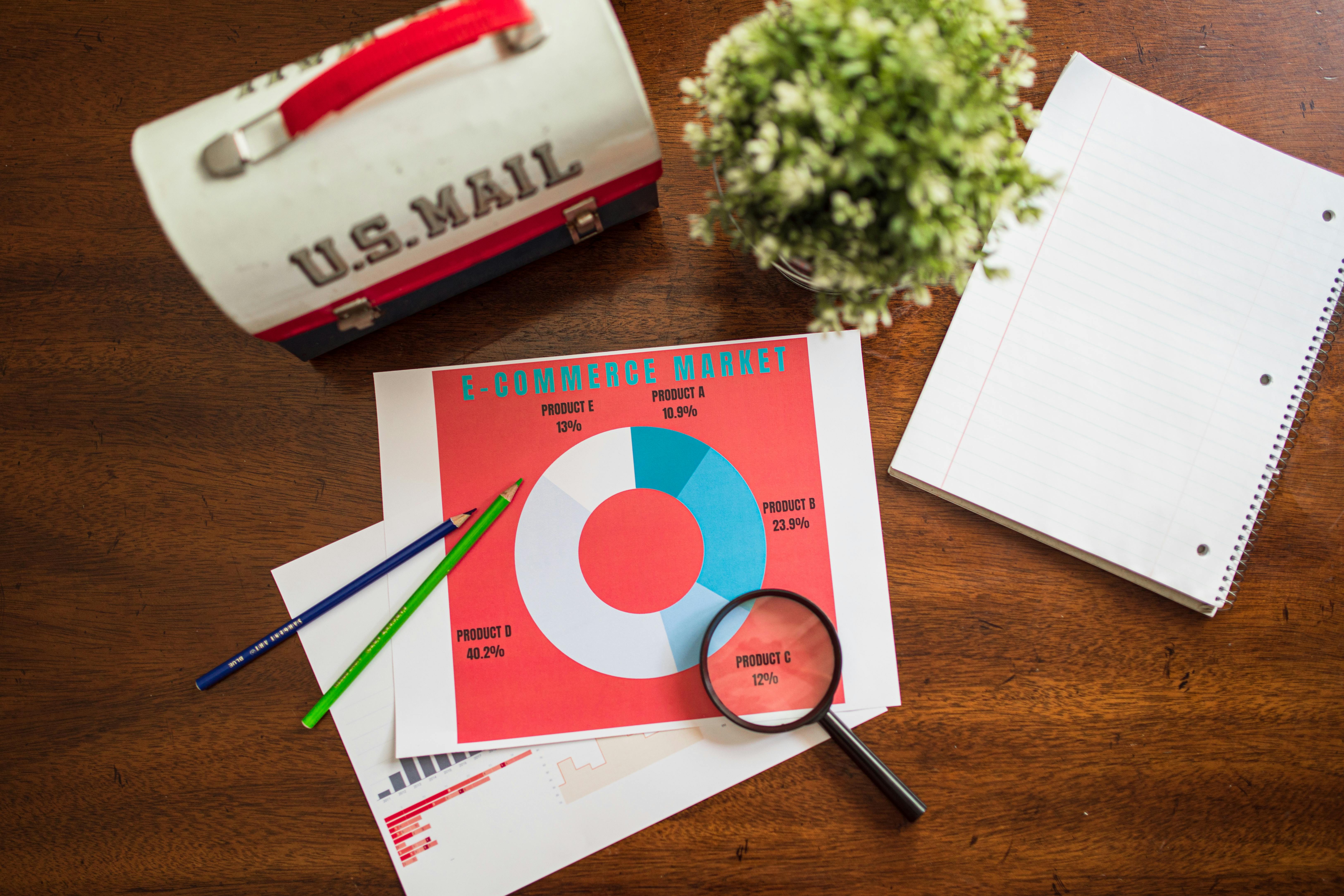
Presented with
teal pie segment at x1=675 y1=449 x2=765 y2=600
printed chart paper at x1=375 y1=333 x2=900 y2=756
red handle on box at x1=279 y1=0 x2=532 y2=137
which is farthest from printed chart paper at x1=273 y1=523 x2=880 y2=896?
red handle on box at x1=279 y1=0 x2=532 y2=137

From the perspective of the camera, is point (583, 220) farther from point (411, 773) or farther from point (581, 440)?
point (411, 773)

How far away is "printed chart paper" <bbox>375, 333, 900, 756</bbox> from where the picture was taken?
1083 millimetres

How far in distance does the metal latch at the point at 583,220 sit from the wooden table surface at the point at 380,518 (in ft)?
0.25

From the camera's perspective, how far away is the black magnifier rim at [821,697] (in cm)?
101

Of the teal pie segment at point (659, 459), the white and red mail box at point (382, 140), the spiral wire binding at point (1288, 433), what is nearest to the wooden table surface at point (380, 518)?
the spiral wire binding at point (1288, 433)

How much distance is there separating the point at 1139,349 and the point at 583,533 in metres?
0.88

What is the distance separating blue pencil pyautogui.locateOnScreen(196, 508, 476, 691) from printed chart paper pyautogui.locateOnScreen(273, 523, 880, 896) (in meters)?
0.08

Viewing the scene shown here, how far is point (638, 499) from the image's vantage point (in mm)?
1096

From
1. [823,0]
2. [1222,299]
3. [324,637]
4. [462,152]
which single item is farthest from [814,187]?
[324,637]

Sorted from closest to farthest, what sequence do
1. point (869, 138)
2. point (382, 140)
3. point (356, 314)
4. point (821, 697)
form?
point (869, 138) < point (382, 140) < point (356, 314) < point (821, 697)

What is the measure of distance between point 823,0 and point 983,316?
1.81 feet

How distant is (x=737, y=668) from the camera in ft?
3.53

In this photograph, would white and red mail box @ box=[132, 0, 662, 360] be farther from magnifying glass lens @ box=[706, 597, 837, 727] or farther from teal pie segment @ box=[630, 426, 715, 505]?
magnifying glass lens @ box=[706, 597, 837, 727]

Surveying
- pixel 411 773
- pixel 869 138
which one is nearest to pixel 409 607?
pixel 411 773
